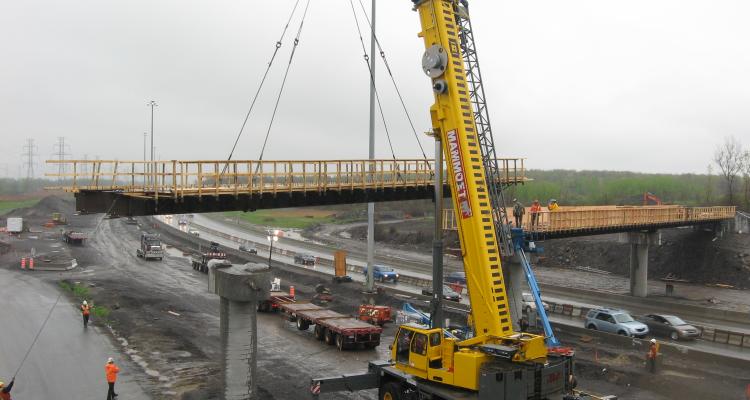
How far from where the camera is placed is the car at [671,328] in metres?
31.1

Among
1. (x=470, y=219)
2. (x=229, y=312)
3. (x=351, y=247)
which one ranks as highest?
(x=470, y=219)

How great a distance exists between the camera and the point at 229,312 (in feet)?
59.6

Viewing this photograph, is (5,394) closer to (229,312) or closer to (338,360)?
(229,312)

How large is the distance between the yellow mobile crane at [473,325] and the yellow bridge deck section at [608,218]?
381 inches

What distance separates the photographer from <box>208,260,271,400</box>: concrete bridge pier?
1780 cm

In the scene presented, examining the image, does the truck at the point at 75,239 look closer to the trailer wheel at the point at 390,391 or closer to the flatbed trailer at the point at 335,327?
the flatbed trailer at the point at 335,327

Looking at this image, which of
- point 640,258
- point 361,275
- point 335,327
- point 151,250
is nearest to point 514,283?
point 335,327

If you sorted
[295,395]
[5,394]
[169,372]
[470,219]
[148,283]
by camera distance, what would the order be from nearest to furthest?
1. [470,219]
2. [5,394]
3. [295,395]
4. [169,372]
5. [148,283]

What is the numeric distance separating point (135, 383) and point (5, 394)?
15.0ft

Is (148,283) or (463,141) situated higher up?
(463,141)

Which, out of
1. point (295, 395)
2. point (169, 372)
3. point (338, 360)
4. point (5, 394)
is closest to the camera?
point (5, 394)

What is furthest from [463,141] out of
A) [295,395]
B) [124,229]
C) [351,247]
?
[124,229]

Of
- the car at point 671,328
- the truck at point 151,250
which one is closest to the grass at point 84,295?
the truck at point 151,250

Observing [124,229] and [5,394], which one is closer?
[5,394]
